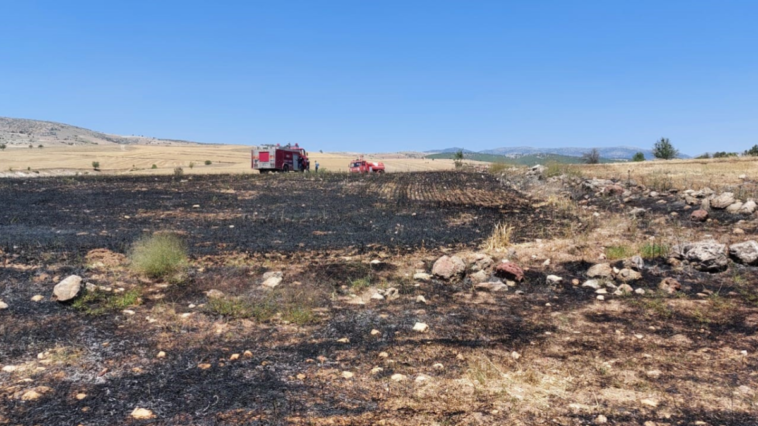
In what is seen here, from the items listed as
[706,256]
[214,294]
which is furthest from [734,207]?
[214,294]

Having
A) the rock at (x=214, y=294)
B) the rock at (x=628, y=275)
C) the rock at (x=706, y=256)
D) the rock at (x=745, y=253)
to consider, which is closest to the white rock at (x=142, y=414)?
the rock at (x=214, y=294)

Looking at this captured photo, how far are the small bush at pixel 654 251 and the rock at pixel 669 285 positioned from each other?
4.16 ft

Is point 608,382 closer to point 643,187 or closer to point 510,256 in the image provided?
point 510,256

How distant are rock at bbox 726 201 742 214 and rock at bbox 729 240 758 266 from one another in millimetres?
3511

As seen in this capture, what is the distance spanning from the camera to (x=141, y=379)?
3.91m

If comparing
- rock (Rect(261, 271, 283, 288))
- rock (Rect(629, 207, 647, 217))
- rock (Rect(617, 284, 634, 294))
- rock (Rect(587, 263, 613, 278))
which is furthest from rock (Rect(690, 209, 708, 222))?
rock (Rect(261, 271, 283, 288))

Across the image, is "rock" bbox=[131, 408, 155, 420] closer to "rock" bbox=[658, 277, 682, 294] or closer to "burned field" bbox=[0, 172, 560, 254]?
"burned field" bbox=[0, 172, 560, 254]

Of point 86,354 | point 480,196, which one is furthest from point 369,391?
point 480,196

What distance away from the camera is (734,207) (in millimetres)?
10055

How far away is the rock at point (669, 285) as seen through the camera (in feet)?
20.6

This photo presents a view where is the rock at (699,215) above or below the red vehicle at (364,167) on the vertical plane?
below

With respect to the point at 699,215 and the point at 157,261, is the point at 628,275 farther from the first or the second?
the point at 157,261

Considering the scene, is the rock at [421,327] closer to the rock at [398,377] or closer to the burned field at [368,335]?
the burned field at [368,335]

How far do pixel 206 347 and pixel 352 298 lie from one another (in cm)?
214
